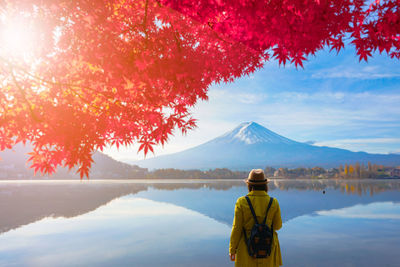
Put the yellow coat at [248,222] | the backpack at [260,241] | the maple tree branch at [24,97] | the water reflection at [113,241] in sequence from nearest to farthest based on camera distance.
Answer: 1. the backpack at [260,241]
2. the yellow coat at [248,222]
3. the maple tree branch at [24,97]
4. the water reflection at [113,241]

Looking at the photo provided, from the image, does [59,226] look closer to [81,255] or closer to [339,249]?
[81,255]

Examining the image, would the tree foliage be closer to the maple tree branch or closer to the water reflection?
the maple tree branch

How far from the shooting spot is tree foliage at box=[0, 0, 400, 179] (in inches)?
160

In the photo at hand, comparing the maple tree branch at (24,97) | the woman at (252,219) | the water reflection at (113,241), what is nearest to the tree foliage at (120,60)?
the maple tree branch at (24,97)

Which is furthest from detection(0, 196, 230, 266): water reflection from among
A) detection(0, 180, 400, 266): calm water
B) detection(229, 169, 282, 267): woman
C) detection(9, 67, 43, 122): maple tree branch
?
detection(9, 67, 43, 122): maple tree branch

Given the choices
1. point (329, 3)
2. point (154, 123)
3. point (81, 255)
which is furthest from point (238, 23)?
point (81, 255)

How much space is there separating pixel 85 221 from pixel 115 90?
18.2m

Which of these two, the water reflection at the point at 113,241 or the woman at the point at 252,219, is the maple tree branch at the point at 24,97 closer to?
the woman at the point at 252,219

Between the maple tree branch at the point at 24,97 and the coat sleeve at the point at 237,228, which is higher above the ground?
the maple tree branch at the point at 24,97

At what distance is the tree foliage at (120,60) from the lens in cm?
407

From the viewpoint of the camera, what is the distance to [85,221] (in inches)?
782

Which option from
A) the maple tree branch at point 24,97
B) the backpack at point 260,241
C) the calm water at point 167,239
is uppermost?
the maple tree branch at point 24,97

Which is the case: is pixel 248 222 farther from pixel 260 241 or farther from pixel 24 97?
pixel 24 97

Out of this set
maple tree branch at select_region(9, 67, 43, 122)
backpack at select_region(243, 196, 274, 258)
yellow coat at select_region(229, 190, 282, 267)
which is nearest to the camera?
backpack at select_region(243, 196, 274, 258)
